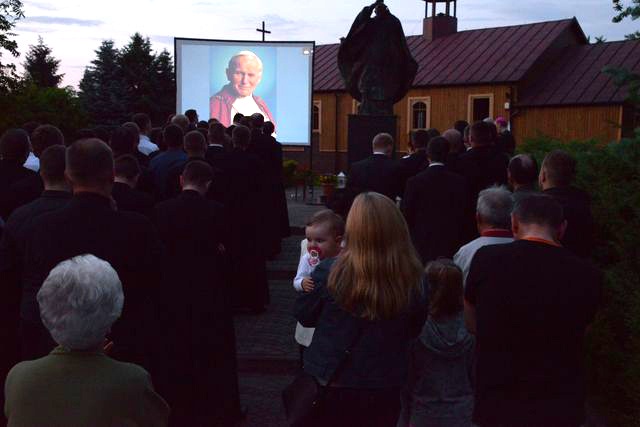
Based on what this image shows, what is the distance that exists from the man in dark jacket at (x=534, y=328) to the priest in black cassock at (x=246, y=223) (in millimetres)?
4596

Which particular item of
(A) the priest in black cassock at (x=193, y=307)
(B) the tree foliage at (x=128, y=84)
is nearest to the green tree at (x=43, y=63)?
(B) the tree foliage at (x=128, y=84)

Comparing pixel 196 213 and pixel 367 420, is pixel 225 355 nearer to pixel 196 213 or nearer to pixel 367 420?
pixel 196 213

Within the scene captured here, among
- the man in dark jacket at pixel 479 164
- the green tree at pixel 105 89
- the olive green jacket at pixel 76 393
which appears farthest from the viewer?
the green tree at pixel 105 89

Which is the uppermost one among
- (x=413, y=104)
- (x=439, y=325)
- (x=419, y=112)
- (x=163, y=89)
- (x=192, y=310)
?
(x=163, y=89)

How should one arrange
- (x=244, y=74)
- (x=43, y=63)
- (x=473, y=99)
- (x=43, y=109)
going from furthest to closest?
(x=43, y=63)
(x=473, y=99)
(x=43, y=109)
(x=244, y=74)

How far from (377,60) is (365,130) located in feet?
4.40

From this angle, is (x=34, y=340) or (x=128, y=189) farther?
(x=128, y=189)

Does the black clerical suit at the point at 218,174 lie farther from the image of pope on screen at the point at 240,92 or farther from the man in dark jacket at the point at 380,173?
the image of pope on screen at the point at 240,92

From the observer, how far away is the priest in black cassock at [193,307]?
16.9 ft

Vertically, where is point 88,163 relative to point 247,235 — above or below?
above

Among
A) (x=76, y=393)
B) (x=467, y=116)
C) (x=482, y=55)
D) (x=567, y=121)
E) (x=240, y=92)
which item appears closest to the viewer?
(x=76, y=393)

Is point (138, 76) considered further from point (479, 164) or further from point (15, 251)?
point (15, 251)

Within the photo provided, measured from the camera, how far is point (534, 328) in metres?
3.41

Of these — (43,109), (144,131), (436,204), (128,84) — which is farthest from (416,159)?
(128,84)
